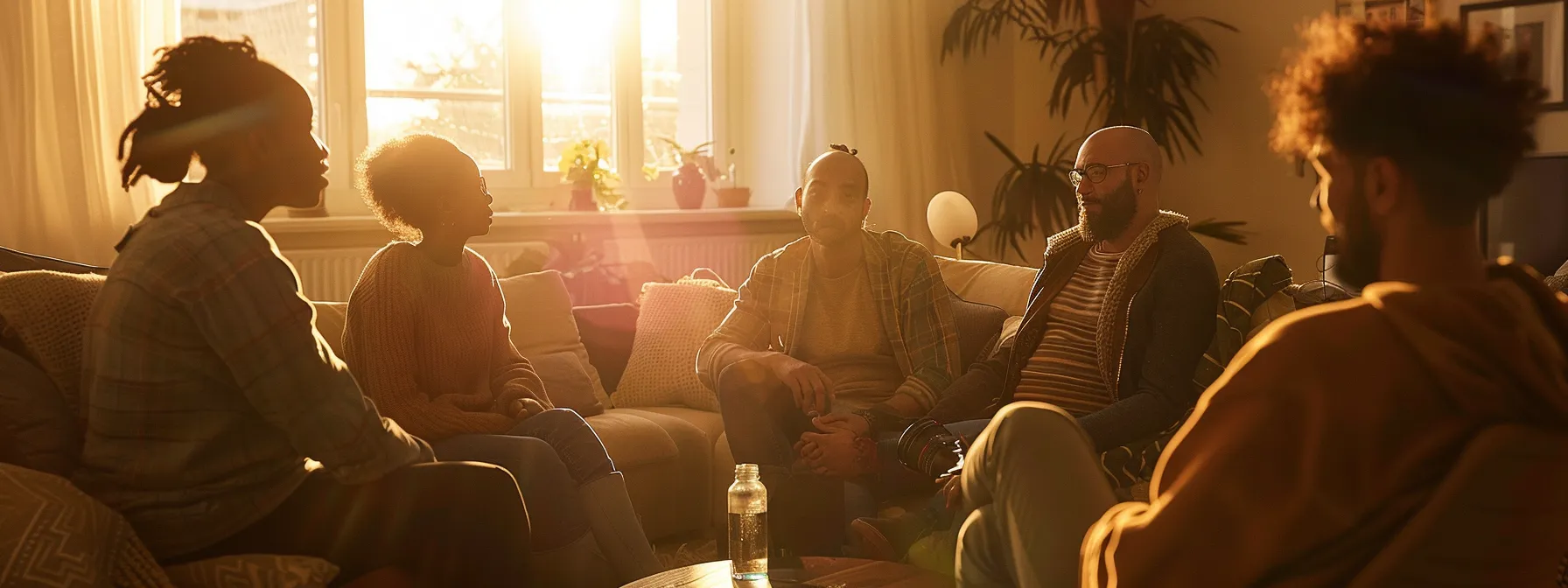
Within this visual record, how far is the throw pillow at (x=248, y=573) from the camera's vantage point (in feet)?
6.09

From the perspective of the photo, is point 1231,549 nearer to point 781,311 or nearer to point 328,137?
point 781,311

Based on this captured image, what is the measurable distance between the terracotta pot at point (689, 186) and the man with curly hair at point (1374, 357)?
4.04 m

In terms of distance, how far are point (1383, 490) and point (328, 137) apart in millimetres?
4082

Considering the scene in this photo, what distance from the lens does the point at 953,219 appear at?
4176mm

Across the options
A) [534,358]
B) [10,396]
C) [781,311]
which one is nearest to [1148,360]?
[781,311]

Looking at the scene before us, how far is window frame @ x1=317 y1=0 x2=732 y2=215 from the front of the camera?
14.8 ft

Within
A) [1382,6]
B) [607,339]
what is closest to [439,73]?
[607,339]

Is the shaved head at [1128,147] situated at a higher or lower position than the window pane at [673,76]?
lower

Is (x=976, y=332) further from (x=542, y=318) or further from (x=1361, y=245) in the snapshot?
(x=1361, y=245)

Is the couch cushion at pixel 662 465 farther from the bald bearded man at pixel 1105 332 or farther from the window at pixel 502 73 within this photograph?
the window at pixel 502 73

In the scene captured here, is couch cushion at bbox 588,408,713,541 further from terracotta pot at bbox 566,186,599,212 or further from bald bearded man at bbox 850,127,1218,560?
terracotta pot at bbox 566,186,599,212

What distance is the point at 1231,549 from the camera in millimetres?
1082

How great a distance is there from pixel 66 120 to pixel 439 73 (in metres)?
1.41

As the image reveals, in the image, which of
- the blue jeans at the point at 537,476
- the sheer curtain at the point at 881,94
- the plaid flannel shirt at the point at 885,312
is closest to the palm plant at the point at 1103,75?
the sheer curtain at the point at 881,94
